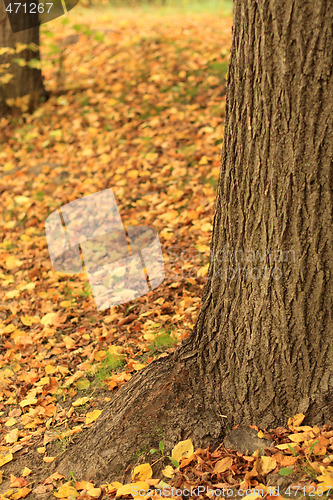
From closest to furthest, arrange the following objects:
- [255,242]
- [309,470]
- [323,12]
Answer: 1. [323,12]
2. [309,470]
3. [255,242]

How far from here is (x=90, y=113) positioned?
280 inches

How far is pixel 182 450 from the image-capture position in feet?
7.46

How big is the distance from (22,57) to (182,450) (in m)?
6.59

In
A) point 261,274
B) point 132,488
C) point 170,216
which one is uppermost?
point 261,274

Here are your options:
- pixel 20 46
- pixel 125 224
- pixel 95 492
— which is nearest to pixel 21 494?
pixel 95 492

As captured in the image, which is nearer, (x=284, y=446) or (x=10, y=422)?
(x=284, y=446)

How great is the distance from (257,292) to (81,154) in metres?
4.61

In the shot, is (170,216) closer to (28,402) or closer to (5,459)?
(28,402)

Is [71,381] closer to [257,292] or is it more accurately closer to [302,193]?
[257,292]

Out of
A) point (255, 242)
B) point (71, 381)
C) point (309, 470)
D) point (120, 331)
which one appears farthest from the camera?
point (120, 331)

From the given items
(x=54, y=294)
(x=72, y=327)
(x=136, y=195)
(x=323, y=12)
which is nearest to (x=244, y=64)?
(x=323, y=12)

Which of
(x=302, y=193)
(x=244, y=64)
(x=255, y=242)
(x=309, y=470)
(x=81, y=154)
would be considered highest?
(x=244, y=64)

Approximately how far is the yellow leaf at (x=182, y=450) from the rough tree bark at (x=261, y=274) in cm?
4

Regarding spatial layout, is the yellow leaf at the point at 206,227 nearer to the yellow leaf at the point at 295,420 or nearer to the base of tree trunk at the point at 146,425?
the base of tree trunk at the point at 146,425
